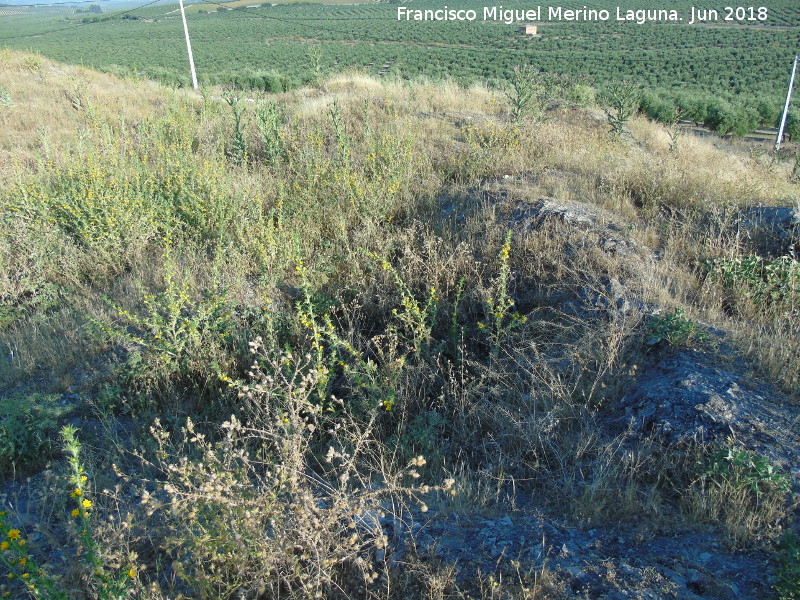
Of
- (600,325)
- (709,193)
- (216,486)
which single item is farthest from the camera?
(709,193)

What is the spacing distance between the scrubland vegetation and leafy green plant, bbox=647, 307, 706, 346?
0.02 metres

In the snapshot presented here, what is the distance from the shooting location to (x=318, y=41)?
56781 mm

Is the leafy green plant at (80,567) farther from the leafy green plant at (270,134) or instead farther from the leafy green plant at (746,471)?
the leafy green plant at (270,134)

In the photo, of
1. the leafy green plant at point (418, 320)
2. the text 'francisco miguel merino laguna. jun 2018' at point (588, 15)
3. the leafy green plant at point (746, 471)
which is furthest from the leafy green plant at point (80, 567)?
the text 'francisco miguel merino laguna. jun 2018' at point (588, 15)

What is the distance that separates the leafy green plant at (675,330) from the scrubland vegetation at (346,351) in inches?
0.7

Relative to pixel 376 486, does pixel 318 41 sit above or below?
above

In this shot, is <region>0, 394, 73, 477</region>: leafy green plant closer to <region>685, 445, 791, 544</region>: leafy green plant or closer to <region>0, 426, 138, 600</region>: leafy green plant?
<region>0, 426, 138, 600</region>: leafy green plant

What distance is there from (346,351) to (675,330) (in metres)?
2.36

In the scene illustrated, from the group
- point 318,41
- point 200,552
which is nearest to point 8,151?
point 200,552

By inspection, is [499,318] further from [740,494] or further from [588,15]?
[588,15]

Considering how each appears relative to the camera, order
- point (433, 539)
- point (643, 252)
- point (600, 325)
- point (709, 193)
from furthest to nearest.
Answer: point (709, 193), point (643, 252), point (600, 325), point (433, 539)

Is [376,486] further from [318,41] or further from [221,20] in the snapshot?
[221,20]

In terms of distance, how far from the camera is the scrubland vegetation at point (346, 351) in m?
2.14

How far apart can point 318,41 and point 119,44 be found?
74.0ft
